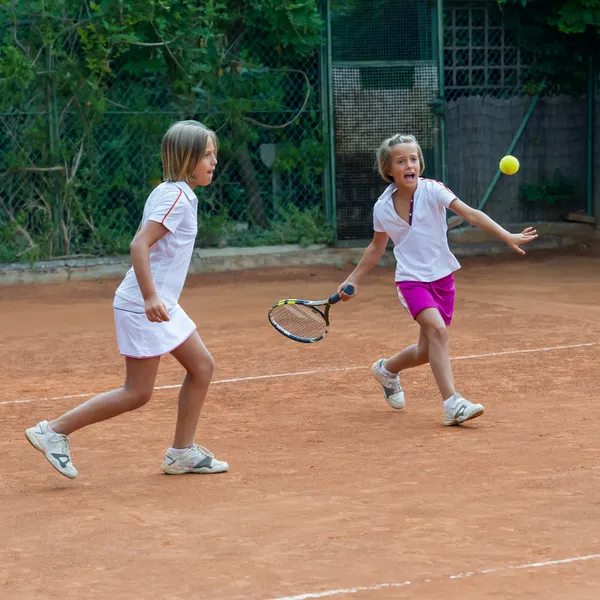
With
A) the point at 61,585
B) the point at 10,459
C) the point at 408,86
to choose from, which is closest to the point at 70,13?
the point at 408,86

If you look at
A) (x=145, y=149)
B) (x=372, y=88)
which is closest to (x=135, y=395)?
(x=145, y=149)

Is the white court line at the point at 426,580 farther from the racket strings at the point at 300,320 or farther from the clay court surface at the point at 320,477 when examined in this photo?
the racket strings at the point at 300,320

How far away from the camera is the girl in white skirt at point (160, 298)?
4.74 metres

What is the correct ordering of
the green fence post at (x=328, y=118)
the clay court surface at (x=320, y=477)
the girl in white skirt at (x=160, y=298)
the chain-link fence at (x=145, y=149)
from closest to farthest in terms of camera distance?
1. the clay court surface at (x=320, y=477)
2. the girl in white skirt at (x=160, y=298)
3. the chain-link fence at (x=145, y=149)
4. the green fence post at (x=328, y=118)

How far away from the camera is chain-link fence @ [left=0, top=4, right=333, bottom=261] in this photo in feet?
41.3

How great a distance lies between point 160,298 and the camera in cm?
483

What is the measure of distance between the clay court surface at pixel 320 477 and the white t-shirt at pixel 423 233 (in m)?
0.82

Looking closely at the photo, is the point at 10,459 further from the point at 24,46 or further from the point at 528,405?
the point at 24,46

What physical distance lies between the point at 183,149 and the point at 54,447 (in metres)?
1.43

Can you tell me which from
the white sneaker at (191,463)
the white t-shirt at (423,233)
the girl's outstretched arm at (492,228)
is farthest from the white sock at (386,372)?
the white sneaker at (191,463)

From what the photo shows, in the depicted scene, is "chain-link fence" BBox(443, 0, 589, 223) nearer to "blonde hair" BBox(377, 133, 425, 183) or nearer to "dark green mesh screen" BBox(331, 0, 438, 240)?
"dark green mesh screen" BBox(331, 0, 438, 240)

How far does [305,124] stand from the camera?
1361 centimetres

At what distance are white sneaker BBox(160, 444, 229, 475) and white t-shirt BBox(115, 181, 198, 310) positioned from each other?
727 mm

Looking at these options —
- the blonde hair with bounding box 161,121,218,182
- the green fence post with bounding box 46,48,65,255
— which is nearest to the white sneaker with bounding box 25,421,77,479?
the blonde hair with bounding box 161,121,218,182
